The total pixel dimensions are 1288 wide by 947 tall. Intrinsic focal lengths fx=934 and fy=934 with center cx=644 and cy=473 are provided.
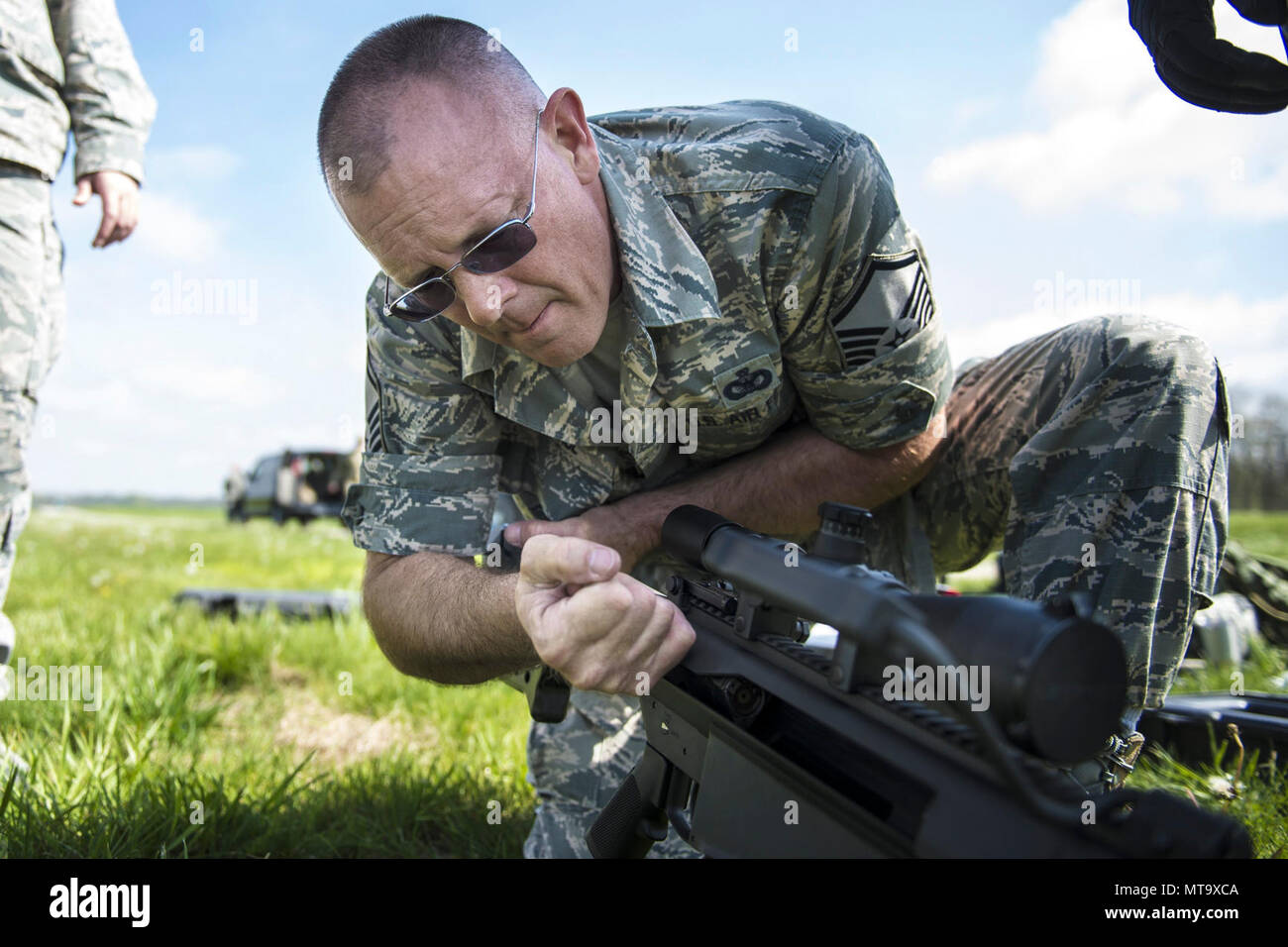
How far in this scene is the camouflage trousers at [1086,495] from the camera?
7.48 feet

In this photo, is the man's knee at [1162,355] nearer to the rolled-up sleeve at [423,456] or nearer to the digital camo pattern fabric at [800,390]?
the digital camo pattern fabric at [800,390]

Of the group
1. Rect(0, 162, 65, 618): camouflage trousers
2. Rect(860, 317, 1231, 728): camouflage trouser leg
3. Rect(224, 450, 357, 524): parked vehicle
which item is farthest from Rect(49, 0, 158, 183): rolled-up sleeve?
Rect(224, 450, 357, 524): parked vehicle

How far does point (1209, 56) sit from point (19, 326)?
3.25 meters

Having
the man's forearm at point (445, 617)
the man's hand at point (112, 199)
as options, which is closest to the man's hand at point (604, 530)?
the man's forearm at point (445, 617)

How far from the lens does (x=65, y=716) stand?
3051 mm

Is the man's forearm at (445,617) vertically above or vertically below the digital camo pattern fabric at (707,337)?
below

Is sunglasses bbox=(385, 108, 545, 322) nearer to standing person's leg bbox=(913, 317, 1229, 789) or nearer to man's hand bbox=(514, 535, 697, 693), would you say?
man's hand bbox=(514, 535, 697, 693)

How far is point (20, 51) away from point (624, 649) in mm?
2967

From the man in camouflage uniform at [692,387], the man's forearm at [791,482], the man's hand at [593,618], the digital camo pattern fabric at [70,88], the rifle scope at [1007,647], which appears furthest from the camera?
the digital camo pattern fabric at [70,88]

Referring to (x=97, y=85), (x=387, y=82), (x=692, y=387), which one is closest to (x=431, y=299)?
(x=387, y=82)

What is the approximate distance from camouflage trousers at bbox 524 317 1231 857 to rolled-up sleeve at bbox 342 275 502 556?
901 millimetres

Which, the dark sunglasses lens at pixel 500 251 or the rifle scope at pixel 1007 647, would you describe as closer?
the rifle scope at pixel 1007 647

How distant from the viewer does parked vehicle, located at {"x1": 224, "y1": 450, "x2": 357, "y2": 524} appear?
72.8 ft
